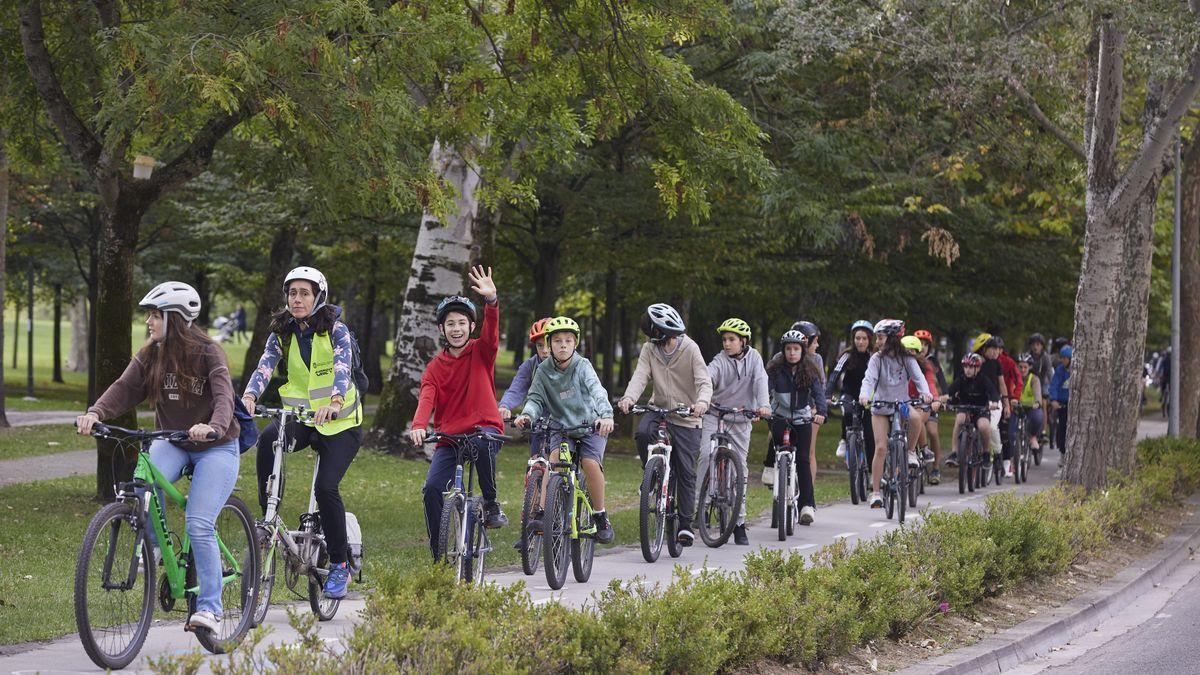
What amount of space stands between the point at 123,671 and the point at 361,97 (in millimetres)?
6303

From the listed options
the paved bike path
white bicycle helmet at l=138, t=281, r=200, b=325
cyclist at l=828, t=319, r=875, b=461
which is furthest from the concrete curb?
white bicycle helmet at l=138, t=281, r=200, b=325

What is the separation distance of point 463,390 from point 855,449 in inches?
323

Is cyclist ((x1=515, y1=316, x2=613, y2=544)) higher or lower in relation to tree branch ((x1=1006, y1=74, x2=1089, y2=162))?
lower

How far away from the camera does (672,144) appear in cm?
1491

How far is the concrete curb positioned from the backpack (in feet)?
11.5

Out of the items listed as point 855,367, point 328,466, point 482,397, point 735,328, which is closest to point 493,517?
point 482,397

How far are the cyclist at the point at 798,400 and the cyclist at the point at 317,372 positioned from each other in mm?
6383

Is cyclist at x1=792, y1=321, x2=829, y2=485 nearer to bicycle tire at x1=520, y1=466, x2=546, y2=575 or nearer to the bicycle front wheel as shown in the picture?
bicycle tire at x1=520, y1=466, x2=546, y2=575

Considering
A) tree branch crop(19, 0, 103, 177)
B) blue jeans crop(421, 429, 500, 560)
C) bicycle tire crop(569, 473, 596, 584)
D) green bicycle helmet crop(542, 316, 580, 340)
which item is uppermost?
tree branch crop(19, 0, 103, 177)

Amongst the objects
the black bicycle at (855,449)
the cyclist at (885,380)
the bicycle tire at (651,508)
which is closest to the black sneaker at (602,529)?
the bicycle tire at (651,508)

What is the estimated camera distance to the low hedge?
5688mm

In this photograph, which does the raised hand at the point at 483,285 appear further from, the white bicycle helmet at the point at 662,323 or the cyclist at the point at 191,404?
the white bicycle helmet at the point at 662,323

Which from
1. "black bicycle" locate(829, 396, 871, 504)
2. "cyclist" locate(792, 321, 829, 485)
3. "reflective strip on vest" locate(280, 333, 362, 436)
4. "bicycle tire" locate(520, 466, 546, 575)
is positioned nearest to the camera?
"reflective strip on vest" locate(280, 333, 362, 436)

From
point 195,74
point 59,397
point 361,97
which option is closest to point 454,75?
point 361,97
